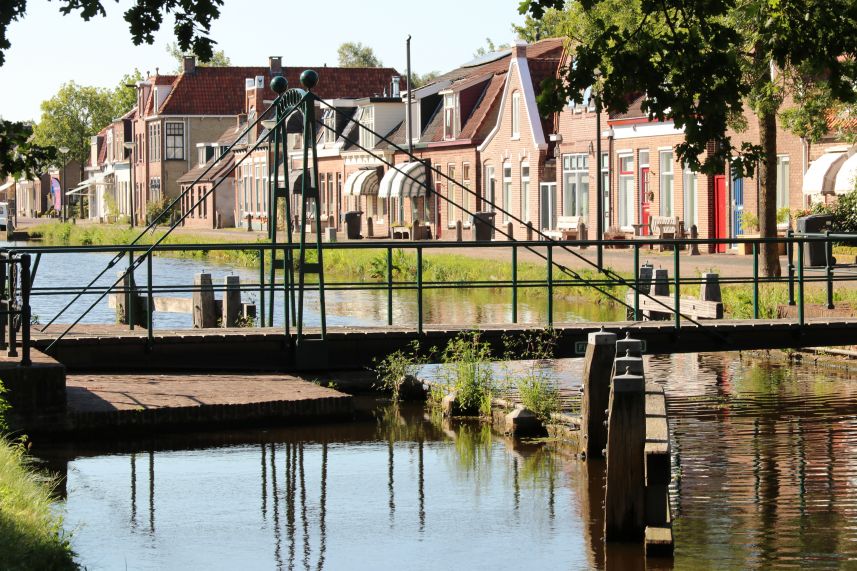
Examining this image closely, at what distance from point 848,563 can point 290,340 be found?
28.4 ft

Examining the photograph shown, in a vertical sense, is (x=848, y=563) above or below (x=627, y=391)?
below

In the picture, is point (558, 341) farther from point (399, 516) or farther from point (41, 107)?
point (41, 107)

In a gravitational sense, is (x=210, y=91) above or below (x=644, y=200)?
above

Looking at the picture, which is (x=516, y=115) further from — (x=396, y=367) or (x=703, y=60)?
(x=703, y=60)

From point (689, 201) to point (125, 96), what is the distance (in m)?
90.3

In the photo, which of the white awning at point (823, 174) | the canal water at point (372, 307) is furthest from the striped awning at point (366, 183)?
the white awning at point (823, 174)

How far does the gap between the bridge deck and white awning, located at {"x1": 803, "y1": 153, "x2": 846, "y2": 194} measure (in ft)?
53.8

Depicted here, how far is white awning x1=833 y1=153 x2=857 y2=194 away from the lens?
32.6 metres

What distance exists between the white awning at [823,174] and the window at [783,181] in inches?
100

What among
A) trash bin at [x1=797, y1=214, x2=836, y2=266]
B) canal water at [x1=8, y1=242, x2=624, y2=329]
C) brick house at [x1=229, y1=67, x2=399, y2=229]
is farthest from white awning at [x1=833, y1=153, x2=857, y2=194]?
brick house at [x1=229, y1=67, x2=399, y2=229]

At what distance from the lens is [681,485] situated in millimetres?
12273

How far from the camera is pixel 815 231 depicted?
28.8 metres

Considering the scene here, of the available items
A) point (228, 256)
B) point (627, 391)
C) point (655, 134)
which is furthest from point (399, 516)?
point (228, 256)

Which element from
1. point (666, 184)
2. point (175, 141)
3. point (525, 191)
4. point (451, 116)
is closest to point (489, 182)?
point (525, 191)
